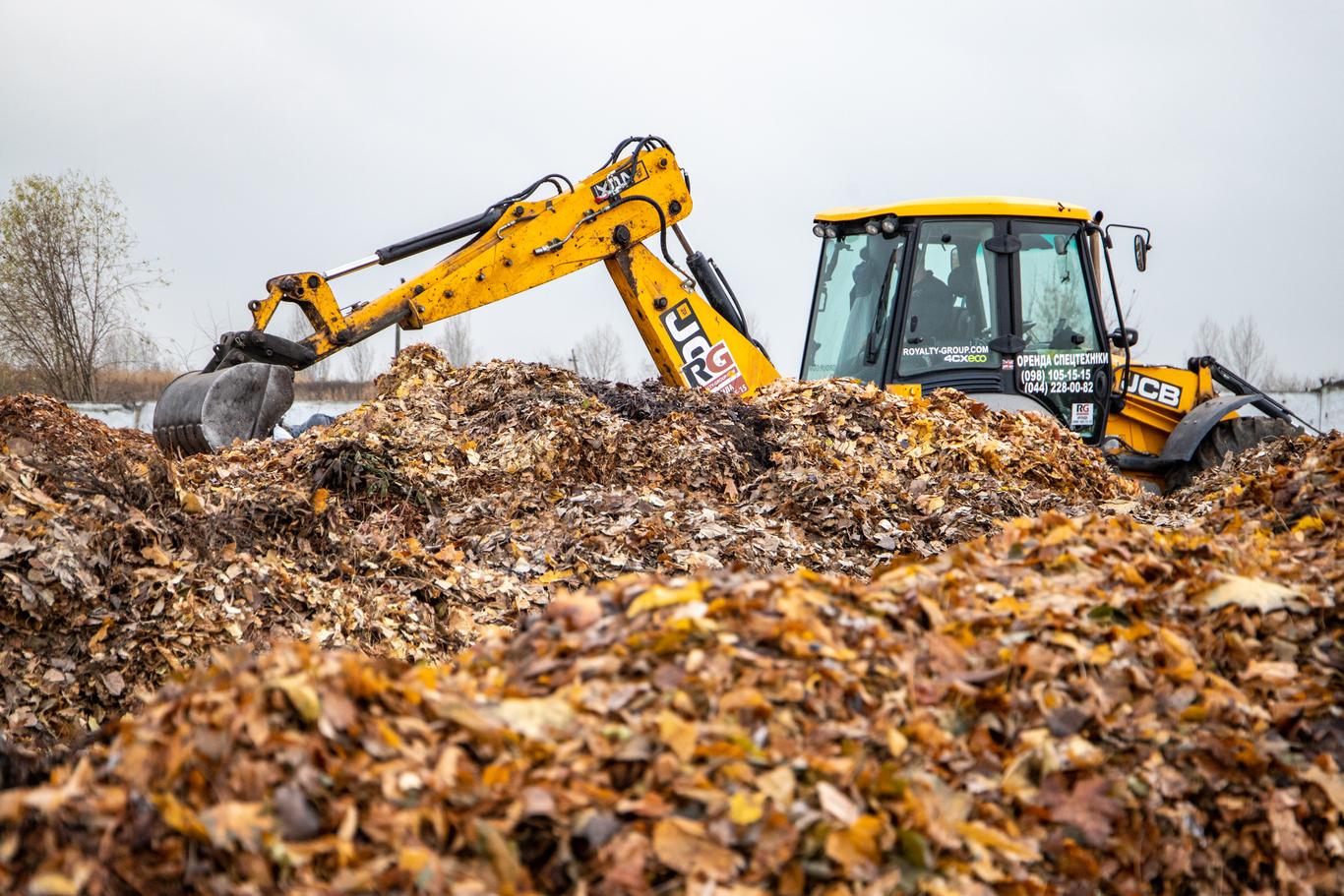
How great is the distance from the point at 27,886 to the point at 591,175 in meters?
7.23

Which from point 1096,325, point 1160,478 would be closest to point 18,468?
point 1096,325

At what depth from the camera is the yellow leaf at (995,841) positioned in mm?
2389

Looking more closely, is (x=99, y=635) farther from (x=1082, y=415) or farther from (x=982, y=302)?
(x=1082, y=415)

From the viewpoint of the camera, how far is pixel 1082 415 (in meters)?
8.61

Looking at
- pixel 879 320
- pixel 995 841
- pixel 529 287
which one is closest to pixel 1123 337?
pixel 879 320

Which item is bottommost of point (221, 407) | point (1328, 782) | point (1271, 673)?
point (1328, 782)

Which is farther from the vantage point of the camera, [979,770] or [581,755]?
[979,770]

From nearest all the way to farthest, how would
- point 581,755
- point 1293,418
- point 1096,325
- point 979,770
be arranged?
point 581,755 < point 979,770 < point 1096,325 < point 1293,418

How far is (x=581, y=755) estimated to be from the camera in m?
2.39

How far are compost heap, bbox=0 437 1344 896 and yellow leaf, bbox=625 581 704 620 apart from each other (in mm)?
11

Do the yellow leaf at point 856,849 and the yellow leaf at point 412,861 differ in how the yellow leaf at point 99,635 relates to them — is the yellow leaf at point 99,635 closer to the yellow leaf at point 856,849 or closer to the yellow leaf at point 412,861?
the yellow leaf at point 412,861

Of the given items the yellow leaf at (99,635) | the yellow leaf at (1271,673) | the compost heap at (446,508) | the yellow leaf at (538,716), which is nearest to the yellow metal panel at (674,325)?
the compost heap at (446,508)

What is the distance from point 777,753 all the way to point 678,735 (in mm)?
221

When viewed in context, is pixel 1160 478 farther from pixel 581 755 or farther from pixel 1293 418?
pixel 581 755
